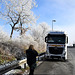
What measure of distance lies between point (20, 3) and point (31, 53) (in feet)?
73.1

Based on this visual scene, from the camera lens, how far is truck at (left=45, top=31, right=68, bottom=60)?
1473 centimetres

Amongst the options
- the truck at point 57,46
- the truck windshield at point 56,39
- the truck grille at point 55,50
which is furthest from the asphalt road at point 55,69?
the truck windshield at point 56,39

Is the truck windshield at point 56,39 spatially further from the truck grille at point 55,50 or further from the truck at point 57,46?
the truck grille at point 55,50

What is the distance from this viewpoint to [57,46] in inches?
586

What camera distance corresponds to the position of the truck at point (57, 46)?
580 inches

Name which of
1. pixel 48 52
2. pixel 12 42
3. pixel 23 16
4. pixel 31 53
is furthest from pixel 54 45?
pixel 23 16

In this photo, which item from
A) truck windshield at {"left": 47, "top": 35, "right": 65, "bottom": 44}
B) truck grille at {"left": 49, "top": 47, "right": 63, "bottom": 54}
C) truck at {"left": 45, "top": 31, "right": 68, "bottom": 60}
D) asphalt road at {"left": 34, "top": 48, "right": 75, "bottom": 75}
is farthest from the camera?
truck windshield at {"left": 47, "top": 35, "right": 65, "bottom": 44}

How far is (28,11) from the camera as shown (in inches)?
1133

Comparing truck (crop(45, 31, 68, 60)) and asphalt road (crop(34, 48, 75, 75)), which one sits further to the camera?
truck (crop(45, 31, 68, 60))

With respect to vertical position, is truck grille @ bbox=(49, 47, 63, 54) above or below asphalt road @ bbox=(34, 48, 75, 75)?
above

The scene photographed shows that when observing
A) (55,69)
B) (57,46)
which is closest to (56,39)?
(57,46)

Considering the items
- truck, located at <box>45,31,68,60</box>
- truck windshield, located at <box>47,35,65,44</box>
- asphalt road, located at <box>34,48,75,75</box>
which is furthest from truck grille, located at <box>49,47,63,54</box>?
asphalt road, located at <box>34,48,75,75</box>

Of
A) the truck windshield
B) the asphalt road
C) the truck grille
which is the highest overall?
the truck windshield

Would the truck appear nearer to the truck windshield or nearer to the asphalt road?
the truck windshield
